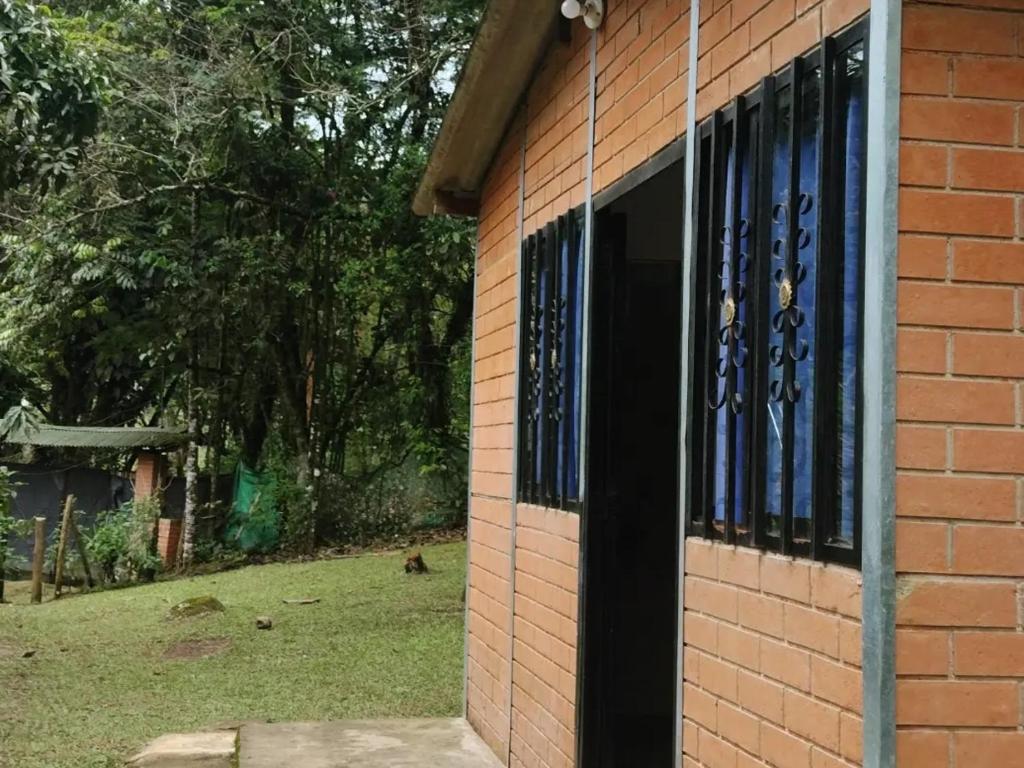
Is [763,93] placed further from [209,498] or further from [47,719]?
[209,498]

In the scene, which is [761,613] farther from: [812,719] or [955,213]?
[955,213]

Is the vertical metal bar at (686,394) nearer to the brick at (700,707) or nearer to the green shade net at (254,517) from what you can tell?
the brick at (700,707)

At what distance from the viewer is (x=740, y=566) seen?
323 cm

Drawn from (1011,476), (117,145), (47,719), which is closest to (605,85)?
(1011,476)

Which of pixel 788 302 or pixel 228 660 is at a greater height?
pixel 788 302

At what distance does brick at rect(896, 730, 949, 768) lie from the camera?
2.43 m

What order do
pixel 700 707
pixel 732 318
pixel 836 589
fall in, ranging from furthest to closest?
pixel 700 707 < pixel 732 318 < pixel 836 589

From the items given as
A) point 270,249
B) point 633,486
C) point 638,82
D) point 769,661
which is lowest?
point 769,661

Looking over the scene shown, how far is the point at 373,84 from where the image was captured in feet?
51.4

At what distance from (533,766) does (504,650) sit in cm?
81

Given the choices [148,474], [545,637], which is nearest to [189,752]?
[545,637]

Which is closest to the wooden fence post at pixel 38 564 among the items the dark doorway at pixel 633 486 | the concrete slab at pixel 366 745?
the concrete slab at pixel 366 745

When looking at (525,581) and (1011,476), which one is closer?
(1011,476)

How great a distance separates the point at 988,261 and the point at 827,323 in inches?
15.4
